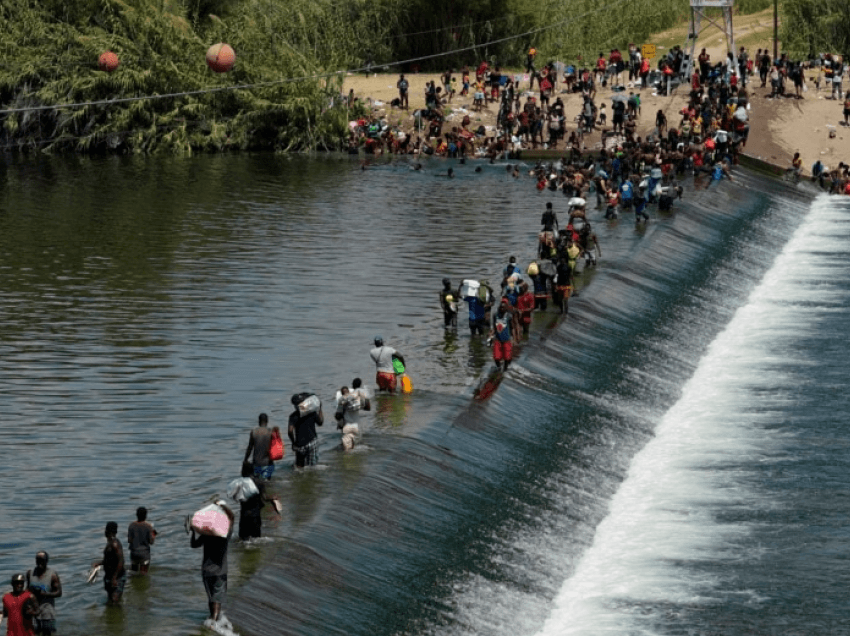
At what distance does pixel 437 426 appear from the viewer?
2866cm

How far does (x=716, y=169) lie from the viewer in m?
62.3

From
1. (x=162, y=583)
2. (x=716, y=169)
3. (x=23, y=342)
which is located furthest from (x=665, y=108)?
(x=162, y=583)

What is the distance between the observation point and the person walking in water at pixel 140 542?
21141mm

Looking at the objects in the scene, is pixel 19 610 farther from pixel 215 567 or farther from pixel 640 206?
pixel 640 206

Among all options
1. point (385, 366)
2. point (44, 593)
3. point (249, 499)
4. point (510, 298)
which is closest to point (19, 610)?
point (44, 593)

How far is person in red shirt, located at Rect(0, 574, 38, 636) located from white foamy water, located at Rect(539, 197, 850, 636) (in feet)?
24.1

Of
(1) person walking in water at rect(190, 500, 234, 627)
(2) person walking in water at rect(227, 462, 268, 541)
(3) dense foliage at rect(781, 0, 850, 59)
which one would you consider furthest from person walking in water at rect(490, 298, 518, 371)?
(3) dense foliage at rect(781, 0, 850, 59)

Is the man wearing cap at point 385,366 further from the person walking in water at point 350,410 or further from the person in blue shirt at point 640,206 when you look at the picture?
the person in blue shirt at point 640,206

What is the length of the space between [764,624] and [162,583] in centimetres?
798

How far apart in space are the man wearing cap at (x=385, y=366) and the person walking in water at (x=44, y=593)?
11.5 meters

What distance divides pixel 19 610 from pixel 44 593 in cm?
73

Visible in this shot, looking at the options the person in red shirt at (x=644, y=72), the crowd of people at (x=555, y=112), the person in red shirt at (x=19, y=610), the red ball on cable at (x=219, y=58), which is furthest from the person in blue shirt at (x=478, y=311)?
the person in red shirt at (x=644, y=72)

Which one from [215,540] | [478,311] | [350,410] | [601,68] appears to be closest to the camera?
[215,540]

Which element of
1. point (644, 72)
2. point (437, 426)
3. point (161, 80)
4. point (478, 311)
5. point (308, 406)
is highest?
point (161, 80)
